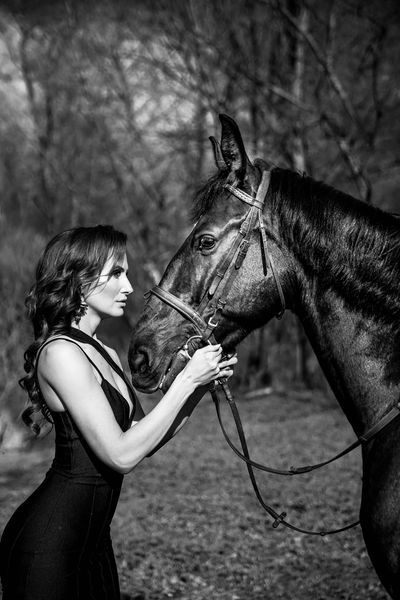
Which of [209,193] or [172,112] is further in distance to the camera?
[172,112]

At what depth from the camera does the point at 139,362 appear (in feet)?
8.59

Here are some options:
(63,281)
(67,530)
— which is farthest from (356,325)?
(67,530)

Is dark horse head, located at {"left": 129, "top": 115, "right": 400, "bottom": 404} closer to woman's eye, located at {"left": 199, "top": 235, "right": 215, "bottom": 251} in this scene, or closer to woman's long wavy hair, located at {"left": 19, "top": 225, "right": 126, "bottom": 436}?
woman's eye, located at {"left": 199, "top": 235, "right": 215, "bottom": 251}

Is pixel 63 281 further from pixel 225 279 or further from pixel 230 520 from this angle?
pixel 230 520

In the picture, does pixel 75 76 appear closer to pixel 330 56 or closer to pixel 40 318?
pixel 330 56

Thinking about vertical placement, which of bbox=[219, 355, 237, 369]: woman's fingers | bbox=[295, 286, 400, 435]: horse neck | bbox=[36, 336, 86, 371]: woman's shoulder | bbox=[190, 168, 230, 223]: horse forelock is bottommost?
bbox=[36, 336, 86, 371]: woman's shoulder

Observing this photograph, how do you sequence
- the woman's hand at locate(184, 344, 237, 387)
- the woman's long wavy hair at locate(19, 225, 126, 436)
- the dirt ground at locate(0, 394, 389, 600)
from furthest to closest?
the dirt ground at locate(0, 394, 389, 600) < the woman's long wavy hair at locate(19, 225, 126, 436) < the woman's hand at locate(184, 344, 237, 387)

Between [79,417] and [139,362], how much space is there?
402 millimetres

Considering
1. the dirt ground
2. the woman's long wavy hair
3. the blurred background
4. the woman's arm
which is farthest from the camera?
the blurred background

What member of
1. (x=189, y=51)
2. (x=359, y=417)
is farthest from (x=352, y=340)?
(x=189, y=51)

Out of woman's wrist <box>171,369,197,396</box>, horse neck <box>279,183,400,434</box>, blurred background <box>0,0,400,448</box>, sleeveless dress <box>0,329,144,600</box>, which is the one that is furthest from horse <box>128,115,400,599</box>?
blurred background <box>0,0,400,448</box>

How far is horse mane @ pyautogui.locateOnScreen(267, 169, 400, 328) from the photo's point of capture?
2473mm

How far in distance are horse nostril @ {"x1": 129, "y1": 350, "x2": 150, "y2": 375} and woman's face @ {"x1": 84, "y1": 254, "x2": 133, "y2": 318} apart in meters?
0.18

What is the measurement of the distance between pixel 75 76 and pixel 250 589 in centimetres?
1352
